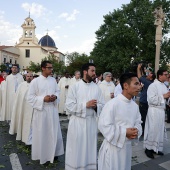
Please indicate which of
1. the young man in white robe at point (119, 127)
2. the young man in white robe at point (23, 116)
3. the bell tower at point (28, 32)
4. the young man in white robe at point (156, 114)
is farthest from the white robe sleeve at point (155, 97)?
the bell tower at point (28, 32)

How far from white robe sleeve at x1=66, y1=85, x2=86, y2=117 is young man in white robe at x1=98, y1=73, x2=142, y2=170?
132 cm

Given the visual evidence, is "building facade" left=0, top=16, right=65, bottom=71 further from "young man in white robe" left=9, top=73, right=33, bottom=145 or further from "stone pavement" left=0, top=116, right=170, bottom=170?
"stone pavement" left=0, top=116, right=170, bottom=170

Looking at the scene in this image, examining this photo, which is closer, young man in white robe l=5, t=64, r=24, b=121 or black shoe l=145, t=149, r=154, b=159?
black shoe l=145, t=149, r=154, b=159

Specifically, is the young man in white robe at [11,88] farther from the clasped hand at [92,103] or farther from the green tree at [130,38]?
the green tree at [130,38]

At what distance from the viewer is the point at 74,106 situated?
4.93 m

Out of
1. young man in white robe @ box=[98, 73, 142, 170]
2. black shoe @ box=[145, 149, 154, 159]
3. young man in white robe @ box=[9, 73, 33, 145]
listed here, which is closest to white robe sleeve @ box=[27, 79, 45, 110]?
young man in white robe @ box=[9, 73, 33, 145]

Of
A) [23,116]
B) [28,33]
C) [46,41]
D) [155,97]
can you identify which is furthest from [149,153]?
[46,41]

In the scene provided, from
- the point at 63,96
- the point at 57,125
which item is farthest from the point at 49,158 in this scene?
the point at 63,96

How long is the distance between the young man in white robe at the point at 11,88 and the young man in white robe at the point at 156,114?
5348 mm

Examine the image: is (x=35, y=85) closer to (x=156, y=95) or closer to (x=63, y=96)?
(x=156, y=95)

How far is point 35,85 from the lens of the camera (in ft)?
19.3

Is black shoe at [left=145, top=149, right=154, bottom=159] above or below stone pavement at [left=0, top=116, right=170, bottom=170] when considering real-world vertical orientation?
above

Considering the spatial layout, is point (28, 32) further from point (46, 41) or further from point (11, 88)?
point (11, 88)

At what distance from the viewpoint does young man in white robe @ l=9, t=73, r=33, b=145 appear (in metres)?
7.26
